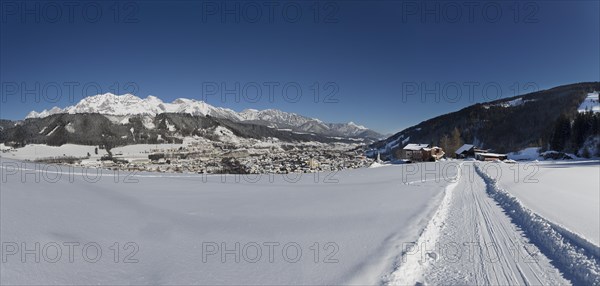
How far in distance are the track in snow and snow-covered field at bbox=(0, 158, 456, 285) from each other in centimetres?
40

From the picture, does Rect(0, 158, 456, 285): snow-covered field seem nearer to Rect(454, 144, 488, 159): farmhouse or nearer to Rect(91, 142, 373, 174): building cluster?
Rect(91, 142, 373, 174): building cluster

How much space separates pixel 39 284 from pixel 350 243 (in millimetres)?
5223

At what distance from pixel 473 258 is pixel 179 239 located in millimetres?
6341

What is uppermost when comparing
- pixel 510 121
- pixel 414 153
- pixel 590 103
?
pixel 590 103

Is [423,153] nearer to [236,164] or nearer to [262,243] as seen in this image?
[236,164]

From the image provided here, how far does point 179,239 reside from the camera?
19.3ft

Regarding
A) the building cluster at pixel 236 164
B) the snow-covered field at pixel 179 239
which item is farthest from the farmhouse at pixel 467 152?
the snow-covered field at pixel 179 239

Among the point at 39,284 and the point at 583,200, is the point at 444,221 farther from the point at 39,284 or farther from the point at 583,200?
the point at 583,200

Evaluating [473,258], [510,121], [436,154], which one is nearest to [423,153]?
[436,154]

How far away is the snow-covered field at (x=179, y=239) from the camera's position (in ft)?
13.9

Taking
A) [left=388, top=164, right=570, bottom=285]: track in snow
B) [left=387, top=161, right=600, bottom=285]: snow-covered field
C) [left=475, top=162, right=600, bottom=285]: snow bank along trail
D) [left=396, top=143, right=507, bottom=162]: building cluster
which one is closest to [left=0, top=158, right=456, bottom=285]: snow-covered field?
[left=388, top=164, right=570, bottom=285]: track in snow

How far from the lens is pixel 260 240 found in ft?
20.7

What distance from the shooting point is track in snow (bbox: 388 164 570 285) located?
538 cm

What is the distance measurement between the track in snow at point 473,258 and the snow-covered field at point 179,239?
15.8 inches
